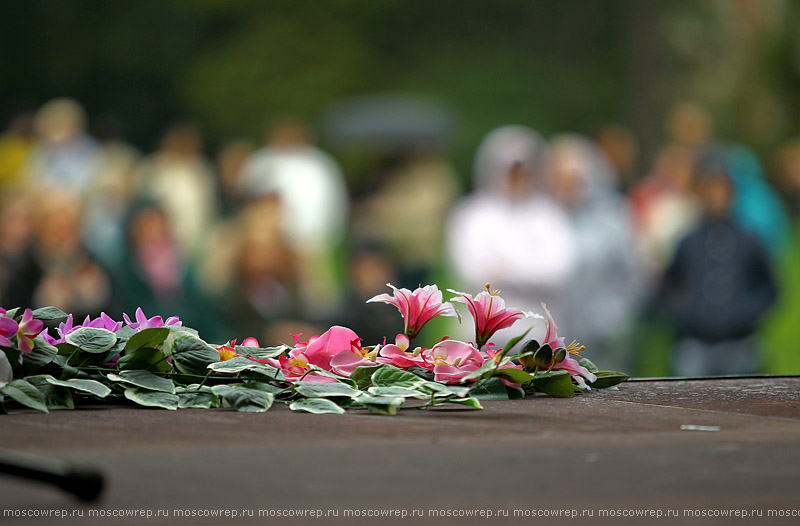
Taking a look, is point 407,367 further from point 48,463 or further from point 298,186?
point 298,186

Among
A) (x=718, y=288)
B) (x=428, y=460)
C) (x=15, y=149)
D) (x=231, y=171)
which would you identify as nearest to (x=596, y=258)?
(x=718, y=288)

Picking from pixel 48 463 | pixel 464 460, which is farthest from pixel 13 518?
pixel 464 460

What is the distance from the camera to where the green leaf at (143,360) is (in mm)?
1702

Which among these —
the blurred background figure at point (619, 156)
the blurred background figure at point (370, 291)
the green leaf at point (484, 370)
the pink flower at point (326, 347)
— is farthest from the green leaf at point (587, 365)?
the blurred background figure at point (619, 156)

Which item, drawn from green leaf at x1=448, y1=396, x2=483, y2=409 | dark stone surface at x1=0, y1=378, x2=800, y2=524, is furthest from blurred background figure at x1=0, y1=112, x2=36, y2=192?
dark stone surface at x1=0, y1=378, x2=800, y2=524

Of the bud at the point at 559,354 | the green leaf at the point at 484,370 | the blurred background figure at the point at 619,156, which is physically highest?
the blurred background figure at the point at 619,156

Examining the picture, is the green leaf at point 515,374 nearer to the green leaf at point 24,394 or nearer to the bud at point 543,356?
the bud at point 543,356

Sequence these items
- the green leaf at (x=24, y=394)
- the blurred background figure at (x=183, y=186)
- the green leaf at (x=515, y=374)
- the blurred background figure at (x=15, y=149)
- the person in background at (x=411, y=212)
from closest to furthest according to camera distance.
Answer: the green leaf at (x=24, y=394), the green leaf at (x=515, y=374), the person in background at (x=411, y=212), the blurred background figure at (x=15, y=149), the blurred background figure at (x=183, y=186)

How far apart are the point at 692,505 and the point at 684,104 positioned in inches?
340

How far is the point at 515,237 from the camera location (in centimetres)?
545

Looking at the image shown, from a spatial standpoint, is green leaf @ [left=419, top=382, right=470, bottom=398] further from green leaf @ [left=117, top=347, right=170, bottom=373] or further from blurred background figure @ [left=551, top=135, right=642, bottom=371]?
blurred background figure @ [left=551, top=135, right=642, bottom=371]

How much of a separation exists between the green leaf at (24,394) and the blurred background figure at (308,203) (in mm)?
4641

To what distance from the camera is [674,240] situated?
6.88 m

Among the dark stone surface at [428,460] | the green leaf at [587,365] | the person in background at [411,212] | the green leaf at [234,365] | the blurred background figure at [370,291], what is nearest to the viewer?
the dark stone surface at [428,460]
